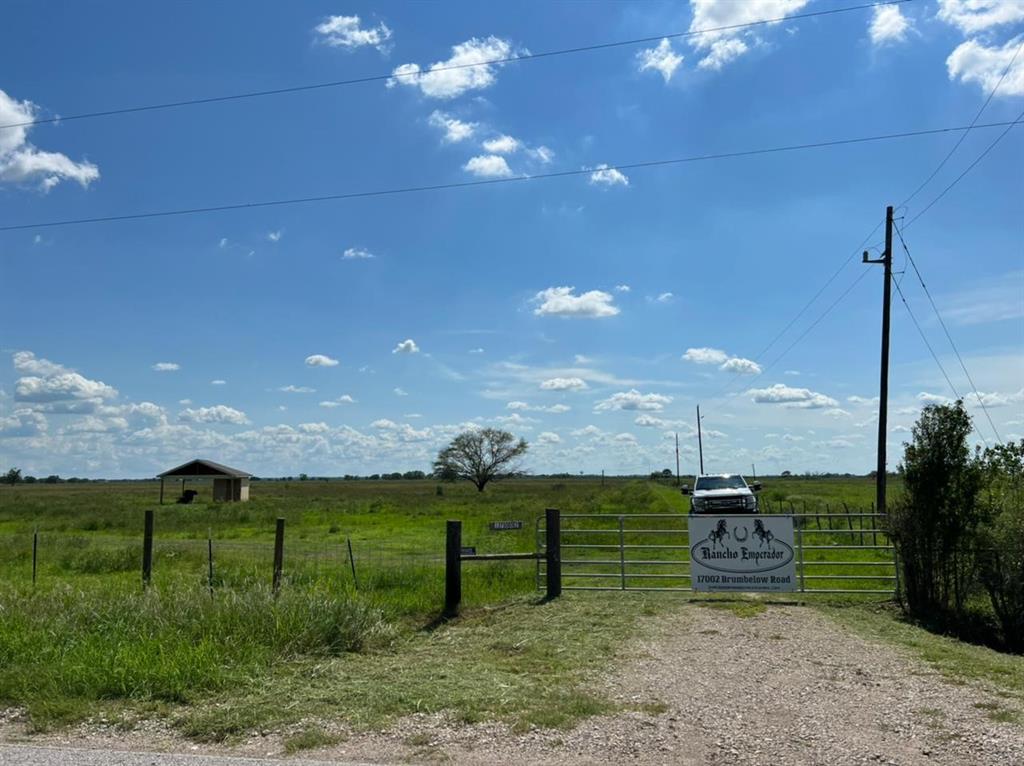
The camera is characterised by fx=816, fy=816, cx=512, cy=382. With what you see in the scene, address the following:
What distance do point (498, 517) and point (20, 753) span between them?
1145 inches

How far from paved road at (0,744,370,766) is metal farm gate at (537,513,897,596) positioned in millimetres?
6939

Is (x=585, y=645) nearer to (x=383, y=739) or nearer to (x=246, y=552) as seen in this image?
(x=383, y=739)

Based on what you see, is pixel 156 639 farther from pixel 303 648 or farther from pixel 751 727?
pixel 751 727

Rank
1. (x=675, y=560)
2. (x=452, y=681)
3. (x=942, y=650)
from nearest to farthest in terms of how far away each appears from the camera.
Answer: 1. (x=452, y=681)
2. (x=942, y=650)
3. (x=675, y=560)

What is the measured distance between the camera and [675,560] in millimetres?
18594

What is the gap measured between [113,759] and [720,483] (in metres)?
23.9

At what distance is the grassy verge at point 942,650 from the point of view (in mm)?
7602

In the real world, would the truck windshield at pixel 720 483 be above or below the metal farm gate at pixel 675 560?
above

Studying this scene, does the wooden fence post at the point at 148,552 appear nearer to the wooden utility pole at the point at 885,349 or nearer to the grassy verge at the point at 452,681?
the grassy verge at the point at 452,681

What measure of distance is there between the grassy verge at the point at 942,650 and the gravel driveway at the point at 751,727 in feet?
0.91

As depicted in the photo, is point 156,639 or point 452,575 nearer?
point 156,639

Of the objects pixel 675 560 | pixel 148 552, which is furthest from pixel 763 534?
pixel 148 552

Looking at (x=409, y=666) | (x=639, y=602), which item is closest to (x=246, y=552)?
(x=639, y=602)

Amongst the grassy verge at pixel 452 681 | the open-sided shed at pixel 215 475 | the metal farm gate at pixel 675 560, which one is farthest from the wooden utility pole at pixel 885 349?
the open-sided shed at pixel 215 475
